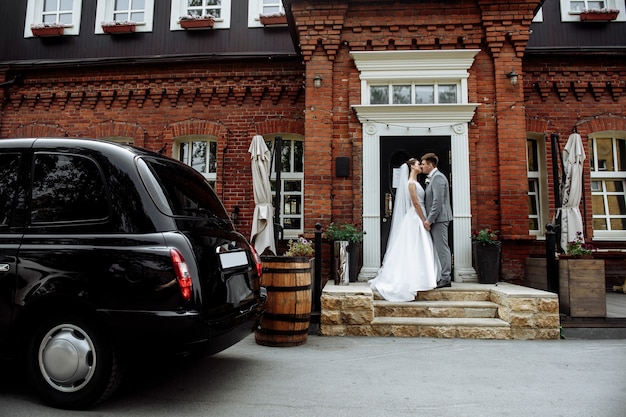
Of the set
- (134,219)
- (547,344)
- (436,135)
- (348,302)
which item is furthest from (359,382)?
(436,135)

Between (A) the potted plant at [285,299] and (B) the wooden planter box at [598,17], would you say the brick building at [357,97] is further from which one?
(A) the potted plant at [285,299]

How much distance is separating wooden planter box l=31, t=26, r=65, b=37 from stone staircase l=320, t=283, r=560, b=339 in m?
9.50

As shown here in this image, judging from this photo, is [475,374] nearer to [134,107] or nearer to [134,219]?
[134,219]

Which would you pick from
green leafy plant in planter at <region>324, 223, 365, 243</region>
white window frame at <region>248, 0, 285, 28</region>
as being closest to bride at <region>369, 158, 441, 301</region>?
green leafy plant in planter at <region>324, 223, 365, 243</region>

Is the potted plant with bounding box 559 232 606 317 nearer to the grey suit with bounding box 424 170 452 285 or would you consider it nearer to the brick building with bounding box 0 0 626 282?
the brick building with bounding box 0 0 626 282

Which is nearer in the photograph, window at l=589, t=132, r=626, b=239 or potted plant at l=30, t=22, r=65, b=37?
window at l=589, t=132, r=626, b=239

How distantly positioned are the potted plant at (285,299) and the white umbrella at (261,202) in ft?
8.67

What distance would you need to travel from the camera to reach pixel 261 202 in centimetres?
760

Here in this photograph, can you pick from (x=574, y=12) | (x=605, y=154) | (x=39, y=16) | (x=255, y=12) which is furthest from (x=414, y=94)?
(x=39, y=16)

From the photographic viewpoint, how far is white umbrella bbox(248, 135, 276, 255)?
7375 millimetres

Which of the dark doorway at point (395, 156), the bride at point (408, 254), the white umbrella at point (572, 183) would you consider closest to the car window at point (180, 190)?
the bride at point (408, 254)

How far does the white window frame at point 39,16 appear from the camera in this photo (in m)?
10.0

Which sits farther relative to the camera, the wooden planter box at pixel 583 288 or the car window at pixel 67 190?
the wooden planter box at pixel 583 288

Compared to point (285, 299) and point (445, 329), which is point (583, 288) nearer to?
point (445, 329)
